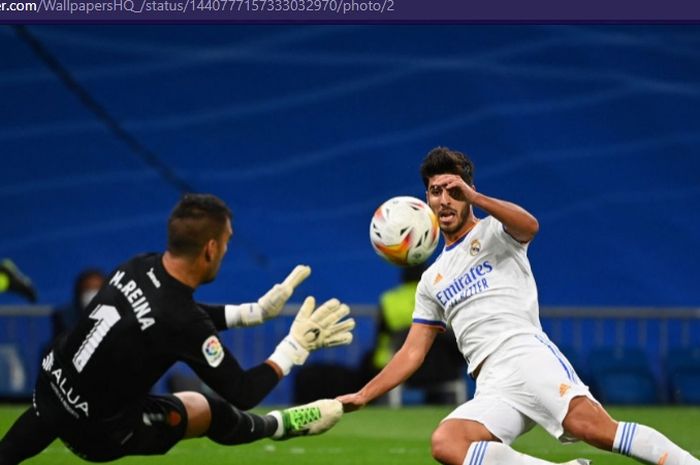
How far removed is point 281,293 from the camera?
7367mm

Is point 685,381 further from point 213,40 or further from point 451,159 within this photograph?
point 451,159

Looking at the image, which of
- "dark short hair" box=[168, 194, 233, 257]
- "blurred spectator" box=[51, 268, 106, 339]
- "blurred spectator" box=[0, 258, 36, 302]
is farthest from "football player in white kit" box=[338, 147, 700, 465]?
"blurred spectator" box=[51, 268, 106, 339]

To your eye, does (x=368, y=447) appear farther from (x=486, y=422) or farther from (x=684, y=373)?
(x=684, y=373)

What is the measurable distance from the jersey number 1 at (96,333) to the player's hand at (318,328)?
3.24 feet

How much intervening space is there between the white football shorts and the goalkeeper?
0.80m

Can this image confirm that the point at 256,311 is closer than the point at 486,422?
No

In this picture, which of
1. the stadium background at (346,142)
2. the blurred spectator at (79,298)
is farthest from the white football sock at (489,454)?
the stadium background at (346,142)

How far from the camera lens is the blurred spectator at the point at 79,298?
14000mm

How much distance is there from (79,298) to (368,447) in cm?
461

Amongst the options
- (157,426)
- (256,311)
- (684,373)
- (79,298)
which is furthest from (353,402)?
(684,373)

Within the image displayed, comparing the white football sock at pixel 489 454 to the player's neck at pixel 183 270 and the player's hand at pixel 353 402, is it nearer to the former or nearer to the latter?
the player's hand at pixel 353 402

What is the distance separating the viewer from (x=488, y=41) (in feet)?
54.9

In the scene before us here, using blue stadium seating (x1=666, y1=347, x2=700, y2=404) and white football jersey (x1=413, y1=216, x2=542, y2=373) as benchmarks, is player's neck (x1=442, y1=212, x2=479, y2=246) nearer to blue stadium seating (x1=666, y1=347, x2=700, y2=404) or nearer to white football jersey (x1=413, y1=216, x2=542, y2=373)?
white football jersey (x1=413, y1=216, x2=542, y2=373)

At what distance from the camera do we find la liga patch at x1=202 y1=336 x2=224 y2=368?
6.63 metres
